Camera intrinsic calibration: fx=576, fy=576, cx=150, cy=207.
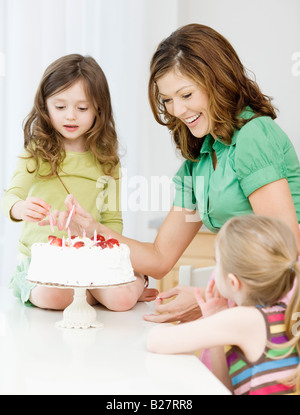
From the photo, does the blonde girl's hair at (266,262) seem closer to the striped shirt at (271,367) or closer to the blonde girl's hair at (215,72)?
the striped shirt at (271,367)

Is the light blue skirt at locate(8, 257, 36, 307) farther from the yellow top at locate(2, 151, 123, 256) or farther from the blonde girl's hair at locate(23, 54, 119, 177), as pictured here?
the blonde girl's hair at locate(23, 54, 119, 177)

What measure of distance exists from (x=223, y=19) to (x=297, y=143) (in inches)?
30.6

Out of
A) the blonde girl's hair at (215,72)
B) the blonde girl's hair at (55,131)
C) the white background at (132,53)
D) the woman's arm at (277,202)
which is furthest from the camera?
the white background at (132,53)

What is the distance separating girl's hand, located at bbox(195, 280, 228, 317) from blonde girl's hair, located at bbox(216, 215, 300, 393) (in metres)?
0.12

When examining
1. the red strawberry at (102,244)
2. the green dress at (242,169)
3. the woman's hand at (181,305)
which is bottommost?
the woman's hand at (181,305)

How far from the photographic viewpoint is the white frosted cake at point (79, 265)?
4.03ft

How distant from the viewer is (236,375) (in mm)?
1082

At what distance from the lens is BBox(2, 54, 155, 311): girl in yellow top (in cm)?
178

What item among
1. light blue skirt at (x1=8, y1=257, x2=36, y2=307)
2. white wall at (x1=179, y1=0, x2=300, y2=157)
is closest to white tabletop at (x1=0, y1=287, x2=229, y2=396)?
light blue skirt at (x1=8, y1=257, x2=36, y2=307)

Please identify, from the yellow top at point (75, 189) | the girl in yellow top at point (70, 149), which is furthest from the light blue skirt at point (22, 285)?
the yellow top at point (75, 189)

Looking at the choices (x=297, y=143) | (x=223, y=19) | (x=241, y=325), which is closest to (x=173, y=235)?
(x=241, y=325)

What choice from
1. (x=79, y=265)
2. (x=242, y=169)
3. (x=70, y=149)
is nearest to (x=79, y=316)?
(x=79, y=265)

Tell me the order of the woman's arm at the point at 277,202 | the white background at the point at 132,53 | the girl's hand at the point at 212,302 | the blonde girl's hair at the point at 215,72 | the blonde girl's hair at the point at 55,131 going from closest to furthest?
1. the girl's hand at the point at 212,302
2. the woman's arm at the point at 277,202
3. the blonde girl's hair at the point at 215,72
4. the blonde girl's hair at the point at 55,131
5. the white background at the point at 132,53

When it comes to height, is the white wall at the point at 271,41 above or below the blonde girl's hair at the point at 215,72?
above
